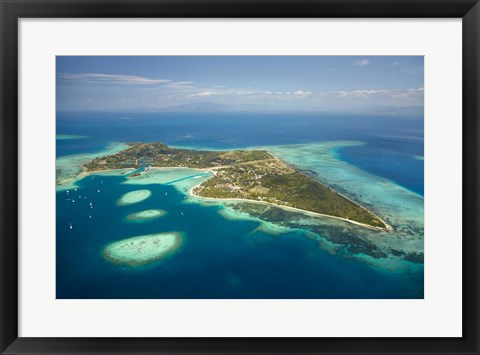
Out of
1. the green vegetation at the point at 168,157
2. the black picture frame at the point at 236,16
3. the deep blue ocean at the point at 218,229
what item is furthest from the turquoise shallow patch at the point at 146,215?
the black picture frame at the point at 236,16

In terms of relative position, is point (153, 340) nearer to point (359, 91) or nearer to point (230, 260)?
point (230, 260)

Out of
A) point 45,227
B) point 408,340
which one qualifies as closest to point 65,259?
point 45,227

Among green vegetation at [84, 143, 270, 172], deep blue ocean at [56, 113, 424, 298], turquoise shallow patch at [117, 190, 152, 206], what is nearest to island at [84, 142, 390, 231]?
green vegetation at [84, 143, 270, 172]

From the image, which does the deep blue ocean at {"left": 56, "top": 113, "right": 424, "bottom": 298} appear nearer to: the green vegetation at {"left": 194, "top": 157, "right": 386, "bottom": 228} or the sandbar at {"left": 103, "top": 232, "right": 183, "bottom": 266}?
the sandbar at {"left": 103, "top": 232, "right": 183, "bottom": 266}

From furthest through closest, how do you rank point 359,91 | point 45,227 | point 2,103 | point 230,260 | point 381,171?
point 381,171
point 359,91
point 230,260
point 45,227
point 2,103

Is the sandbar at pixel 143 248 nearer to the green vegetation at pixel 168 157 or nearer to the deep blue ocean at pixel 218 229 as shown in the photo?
the deep blue ocean at pixel 218 229
